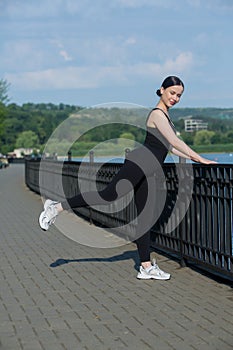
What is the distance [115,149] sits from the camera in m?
14.2

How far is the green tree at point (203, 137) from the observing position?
19464 mm

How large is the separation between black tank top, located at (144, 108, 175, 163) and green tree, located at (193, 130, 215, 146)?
10620 mm

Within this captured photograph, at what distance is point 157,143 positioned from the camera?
862 centimetres

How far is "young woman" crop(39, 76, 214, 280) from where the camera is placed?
8.57m

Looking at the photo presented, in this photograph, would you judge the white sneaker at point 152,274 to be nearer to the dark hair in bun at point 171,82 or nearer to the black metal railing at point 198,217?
the black metal railing at point 198,217

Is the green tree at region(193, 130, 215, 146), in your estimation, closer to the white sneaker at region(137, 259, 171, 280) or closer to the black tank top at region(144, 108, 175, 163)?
the white sneaker at region(137, 259, 171, 280)

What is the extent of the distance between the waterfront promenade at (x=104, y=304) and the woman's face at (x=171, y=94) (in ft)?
6.72

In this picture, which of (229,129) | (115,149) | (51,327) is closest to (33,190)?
(229,129)

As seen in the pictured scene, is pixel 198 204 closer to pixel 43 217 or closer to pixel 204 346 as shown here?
pixel 43 217

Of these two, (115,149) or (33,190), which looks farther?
(33,190)

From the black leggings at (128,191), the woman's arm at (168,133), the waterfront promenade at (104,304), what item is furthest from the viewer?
the black leggings at (128,191)

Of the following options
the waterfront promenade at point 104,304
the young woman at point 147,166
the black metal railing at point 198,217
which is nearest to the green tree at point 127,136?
the black metal railing at point 198,217

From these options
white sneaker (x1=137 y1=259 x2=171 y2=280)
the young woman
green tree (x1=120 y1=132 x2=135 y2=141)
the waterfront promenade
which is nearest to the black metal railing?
the waterfront promenade

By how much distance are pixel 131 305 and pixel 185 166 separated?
257 cm
